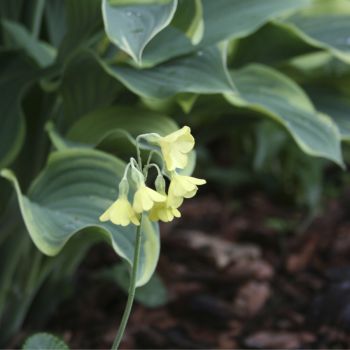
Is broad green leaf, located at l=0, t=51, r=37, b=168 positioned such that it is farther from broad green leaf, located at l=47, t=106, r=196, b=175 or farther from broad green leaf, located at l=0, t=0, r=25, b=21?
broad green leaf, located at l=0, t=0, r=25, b=21

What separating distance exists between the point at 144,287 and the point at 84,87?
0.50 metres

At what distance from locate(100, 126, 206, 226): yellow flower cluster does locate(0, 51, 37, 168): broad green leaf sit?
0.64 meters

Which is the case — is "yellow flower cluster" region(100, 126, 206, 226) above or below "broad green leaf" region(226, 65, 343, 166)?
above

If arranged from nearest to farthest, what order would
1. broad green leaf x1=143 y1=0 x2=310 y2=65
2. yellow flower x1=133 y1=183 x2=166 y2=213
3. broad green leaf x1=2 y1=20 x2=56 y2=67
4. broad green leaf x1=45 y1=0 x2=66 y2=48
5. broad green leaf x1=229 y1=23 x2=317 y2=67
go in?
yellow flower x1=133 y1=183 x2=166 y2=213, broad green leaf x1=143 y1=0 x2=310 y2=65, broad green leaf x1=2 y1=20 x2=56 y2=67, broad green leaf x1=229 y1=23 x2=317 y2=67, broad green leaf x1=45 y1=0 x2=66 y2=48

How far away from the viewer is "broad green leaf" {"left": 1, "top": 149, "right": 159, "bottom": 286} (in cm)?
110

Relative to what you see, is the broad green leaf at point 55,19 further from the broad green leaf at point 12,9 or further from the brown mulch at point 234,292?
the brown mulch at point 234,292

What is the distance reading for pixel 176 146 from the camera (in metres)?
0.83

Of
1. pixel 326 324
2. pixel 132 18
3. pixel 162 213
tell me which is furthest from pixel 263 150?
pixel 162 213

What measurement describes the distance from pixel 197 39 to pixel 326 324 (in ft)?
2.39

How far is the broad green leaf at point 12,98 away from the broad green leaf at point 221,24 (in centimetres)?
28

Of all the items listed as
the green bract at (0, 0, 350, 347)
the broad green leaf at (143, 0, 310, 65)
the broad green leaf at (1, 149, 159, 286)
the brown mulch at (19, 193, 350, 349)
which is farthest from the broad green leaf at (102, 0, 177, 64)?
the brown mulch at (19, 193, 350, 349)

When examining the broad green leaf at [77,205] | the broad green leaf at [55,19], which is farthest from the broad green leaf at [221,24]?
the broad green leaf at [55,19]

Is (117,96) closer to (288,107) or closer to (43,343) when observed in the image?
(288,107)

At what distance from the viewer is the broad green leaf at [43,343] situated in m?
0.93
